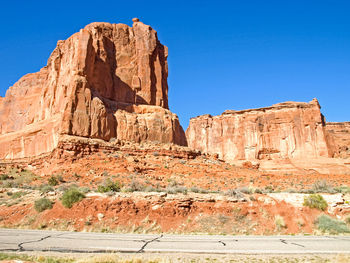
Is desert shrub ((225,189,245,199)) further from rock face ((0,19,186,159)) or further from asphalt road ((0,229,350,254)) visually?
rock face ((0,19,186,159))

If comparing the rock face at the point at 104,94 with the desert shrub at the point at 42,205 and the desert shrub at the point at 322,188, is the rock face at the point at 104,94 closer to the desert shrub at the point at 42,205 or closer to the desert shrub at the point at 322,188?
the desert shrub at the point at 42,205

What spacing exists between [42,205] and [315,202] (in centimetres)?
1332

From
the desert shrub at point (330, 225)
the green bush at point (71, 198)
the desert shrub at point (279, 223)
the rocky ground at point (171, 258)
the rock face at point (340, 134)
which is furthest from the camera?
the rock face at point (340, 134)

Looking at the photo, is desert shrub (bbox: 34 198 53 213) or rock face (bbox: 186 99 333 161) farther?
rock face (bbox: 186 99 333 161)

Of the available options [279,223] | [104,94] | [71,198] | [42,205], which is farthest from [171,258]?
[104,94]

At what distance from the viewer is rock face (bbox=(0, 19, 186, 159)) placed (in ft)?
113

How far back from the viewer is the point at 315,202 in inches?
594

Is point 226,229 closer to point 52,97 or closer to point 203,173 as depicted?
point 203,173

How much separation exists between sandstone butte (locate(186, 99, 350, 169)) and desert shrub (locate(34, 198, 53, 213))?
60.5m

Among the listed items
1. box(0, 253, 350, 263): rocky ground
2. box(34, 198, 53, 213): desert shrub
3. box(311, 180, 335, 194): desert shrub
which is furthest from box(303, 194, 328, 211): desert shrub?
box(34, 198, 53, 213): desert shrub

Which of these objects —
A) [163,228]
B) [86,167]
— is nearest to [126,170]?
[86,167]

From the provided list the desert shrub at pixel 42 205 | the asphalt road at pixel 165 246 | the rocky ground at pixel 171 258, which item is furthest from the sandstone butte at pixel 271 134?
the rocky ground at pixel 171 258

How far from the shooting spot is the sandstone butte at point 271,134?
70.4 meters

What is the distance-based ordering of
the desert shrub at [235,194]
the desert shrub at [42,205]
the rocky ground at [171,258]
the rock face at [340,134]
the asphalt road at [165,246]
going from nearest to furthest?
the rocky ground at [171,258], the asphalt road at [165,246], the desert shrub at [42,205], the desert shrub at [235,194], the rock face at [340,134]
